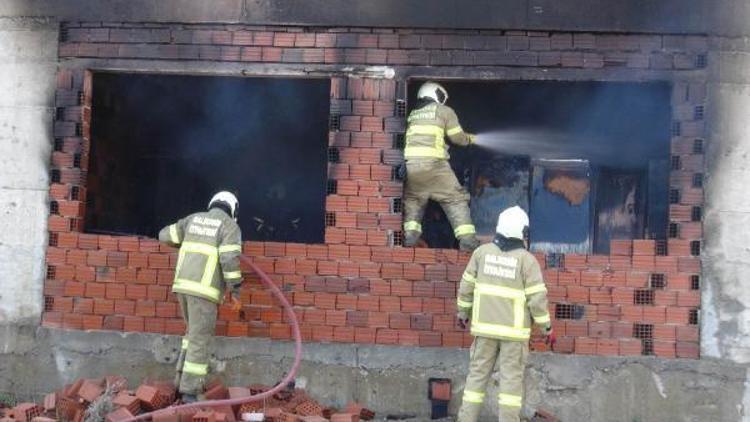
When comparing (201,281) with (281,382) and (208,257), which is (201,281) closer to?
(208,257)

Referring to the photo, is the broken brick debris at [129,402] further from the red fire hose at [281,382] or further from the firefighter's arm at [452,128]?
the firefighter's arm at [452,128]

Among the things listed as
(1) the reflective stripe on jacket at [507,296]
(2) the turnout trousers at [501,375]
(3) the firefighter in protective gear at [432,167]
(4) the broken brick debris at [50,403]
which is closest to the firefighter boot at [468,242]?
(3) the firefighter in protective gear at [432,167]

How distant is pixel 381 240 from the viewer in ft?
25.0

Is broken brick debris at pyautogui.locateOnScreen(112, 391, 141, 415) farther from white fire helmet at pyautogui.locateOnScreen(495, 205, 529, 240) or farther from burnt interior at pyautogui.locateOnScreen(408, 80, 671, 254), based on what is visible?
burnt interior at pyautogui.locateOnScreen(408, 80, 671, 254)

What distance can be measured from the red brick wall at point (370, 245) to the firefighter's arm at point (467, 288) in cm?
64

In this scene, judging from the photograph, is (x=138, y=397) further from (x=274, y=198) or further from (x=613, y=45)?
(x=613, y=45)

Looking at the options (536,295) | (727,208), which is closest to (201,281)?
(536,295)

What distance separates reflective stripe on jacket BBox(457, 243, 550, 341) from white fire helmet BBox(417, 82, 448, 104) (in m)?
1.69

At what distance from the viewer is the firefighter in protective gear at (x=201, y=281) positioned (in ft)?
23.3

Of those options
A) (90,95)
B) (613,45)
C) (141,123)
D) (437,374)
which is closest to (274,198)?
(141,123)

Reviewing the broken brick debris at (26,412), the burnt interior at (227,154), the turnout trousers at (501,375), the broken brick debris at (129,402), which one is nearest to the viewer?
the turnout trousers at (501,375)

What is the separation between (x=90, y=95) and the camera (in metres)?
8.02

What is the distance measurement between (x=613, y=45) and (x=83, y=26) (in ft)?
15.9

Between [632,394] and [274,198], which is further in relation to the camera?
[274,198]
